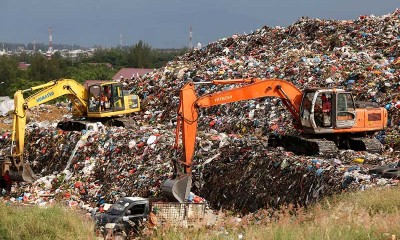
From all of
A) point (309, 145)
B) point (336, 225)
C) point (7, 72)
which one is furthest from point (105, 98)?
point (7, 72)

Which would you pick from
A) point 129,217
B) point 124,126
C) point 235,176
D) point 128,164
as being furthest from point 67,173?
point 129,217

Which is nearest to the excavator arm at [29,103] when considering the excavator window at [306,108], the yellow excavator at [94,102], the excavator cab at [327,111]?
the yellow excavator at [94,102]

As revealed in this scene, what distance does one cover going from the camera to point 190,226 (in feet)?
30.7

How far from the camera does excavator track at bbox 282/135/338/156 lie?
48.8 ft

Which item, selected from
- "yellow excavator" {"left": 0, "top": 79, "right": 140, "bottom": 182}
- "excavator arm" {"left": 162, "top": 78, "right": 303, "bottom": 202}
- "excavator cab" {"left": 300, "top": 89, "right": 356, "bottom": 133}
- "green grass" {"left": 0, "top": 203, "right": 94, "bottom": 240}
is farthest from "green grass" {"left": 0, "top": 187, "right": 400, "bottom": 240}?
"yellow excavator" {"left": 0, "top": 79, "right": 140, "bottom": 182}

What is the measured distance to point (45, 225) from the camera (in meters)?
10.7

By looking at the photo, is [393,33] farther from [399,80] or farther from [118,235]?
[118,235]

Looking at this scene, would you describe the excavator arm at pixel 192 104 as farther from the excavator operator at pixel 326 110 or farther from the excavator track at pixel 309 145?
the excavator track at pixel 309 145

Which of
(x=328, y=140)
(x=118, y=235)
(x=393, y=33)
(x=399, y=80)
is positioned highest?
(x=393, y=33)

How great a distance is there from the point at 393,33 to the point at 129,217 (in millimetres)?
15089

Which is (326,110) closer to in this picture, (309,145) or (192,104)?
(309,145)

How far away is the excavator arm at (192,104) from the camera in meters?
12.1

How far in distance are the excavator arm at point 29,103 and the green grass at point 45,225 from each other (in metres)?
5.19

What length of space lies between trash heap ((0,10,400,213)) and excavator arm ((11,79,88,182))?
827mm
